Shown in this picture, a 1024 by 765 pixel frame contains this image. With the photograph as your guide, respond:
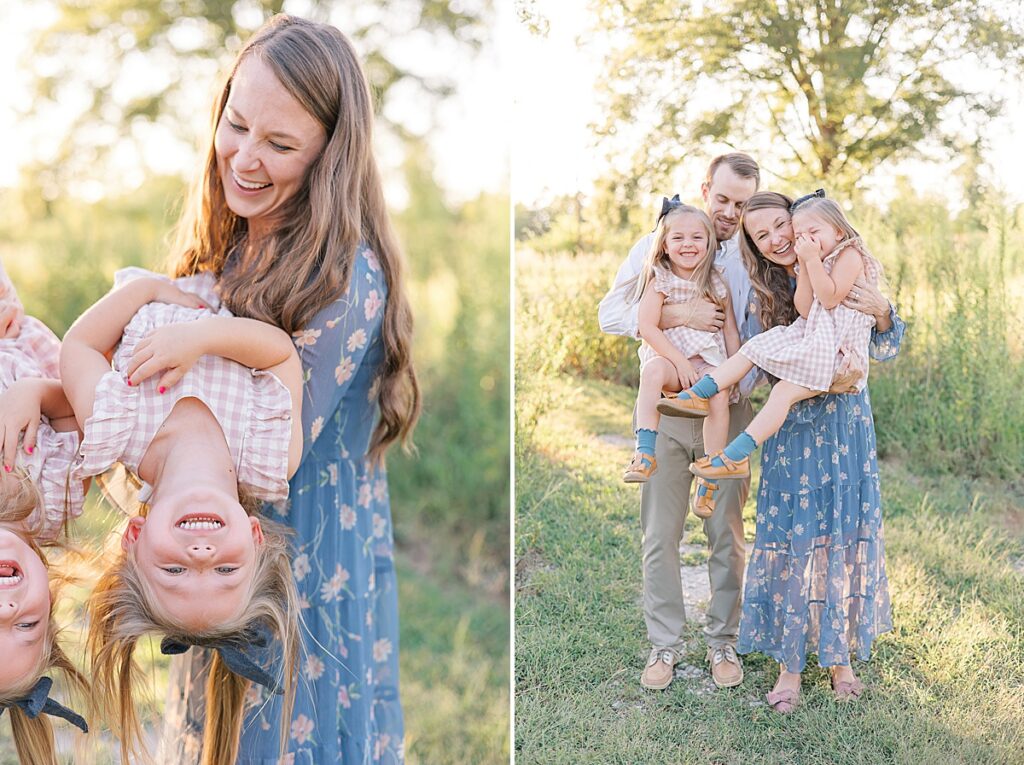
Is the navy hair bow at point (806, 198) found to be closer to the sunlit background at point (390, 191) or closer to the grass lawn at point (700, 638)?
the grass lawn at point (700, 638)

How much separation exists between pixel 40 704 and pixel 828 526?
1.65 m

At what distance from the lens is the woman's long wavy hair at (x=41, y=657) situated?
211cm

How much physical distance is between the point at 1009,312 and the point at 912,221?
0.30m

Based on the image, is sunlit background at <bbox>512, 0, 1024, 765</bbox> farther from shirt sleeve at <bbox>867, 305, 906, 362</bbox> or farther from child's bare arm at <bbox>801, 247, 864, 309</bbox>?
child's bare arm at <bbox>801, 247, 864, 309</bbox>

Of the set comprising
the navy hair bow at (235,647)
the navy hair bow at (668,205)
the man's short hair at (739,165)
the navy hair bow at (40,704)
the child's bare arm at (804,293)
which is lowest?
the navy hair bow at (40,704)

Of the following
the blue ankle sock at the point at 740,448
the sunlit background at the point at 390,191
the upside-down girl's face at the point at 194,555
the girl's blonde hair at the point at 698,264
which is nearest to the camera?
the upside-down girl's face at the point at 194,555

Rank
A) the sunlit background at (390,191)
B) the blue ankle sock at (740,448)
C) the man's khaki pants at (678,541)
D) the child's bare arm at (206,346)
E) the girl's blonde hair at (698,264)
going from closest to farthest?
the child's bare arm at (206,346) < the blue ankle sock at (740,448) < the girl's blonde hair at (698,264) < the man's khaki pants at (678,541) < the sunlit background at (390,191)

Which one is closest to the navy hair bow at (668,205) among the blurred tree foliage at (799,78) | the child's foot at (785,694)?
the blurred tree foliage at (799,78)

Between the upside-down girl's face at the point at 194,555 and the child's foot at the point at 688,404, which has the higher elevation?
the child's foot at the point at 688,404

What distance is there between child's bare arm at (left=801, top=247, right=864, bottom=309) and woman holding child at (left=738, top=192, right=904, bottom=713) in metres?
0.08

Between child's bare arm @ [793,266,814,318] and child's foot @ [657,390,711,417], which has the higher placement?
child's bare arm @ [793,266,814,318]

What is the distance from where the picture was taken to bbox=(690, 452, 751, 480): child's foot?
2.24 metres

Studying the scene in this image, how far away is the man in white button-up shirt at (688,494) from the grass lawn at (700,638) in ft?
0.12

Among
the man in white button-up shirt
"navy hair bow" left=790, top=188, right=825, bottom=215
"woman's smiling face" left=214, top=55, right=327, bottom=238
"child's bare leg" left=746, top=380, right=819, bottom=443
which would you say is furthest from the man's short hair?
"woman's smiling face" left=214, top=55, right=327, bottom=238
